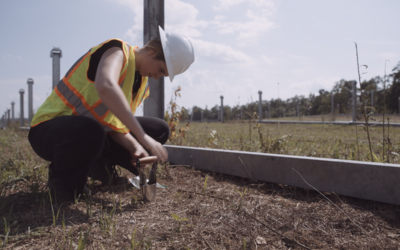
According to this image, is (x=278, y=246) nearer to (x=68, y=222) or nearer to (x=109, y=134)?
(x=68, y=222)

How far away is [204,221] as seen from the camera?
1.64m

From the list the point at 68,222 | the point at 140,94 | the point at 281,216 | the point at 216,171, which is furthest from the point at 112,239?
the point at 216,171

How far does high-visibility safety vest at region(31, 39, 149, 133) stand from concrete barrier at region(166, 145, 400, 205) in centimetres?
122

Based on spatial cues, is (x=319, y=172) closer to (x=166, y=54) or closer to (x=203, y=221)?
(x=203, y=221)

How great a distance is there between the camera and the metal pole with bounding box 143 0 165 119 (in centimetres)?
353

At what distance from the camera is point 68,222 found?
5.29ft

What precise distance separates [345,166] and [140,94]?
1.78 m

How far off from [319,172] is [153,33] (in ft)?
8.61

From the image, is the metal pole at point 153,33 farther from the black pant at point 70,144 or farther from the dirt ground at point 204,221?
the black pant at point 70,144

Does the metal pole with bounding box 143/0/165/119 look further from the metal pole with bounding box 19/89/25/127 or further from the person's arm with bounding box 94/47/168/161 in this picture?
the metal pole with bounding box 19/89/25/127

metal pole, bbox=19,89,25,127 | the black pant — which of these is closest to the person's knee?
the black pant

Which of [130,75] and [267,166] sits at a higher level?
[130,75]

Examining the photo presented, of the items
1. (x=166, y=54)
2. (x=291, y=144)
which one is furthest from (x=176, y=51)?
(x=291, y=144)

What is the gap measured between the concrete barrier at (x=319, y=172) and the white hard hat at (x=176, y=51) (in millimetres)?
1023
